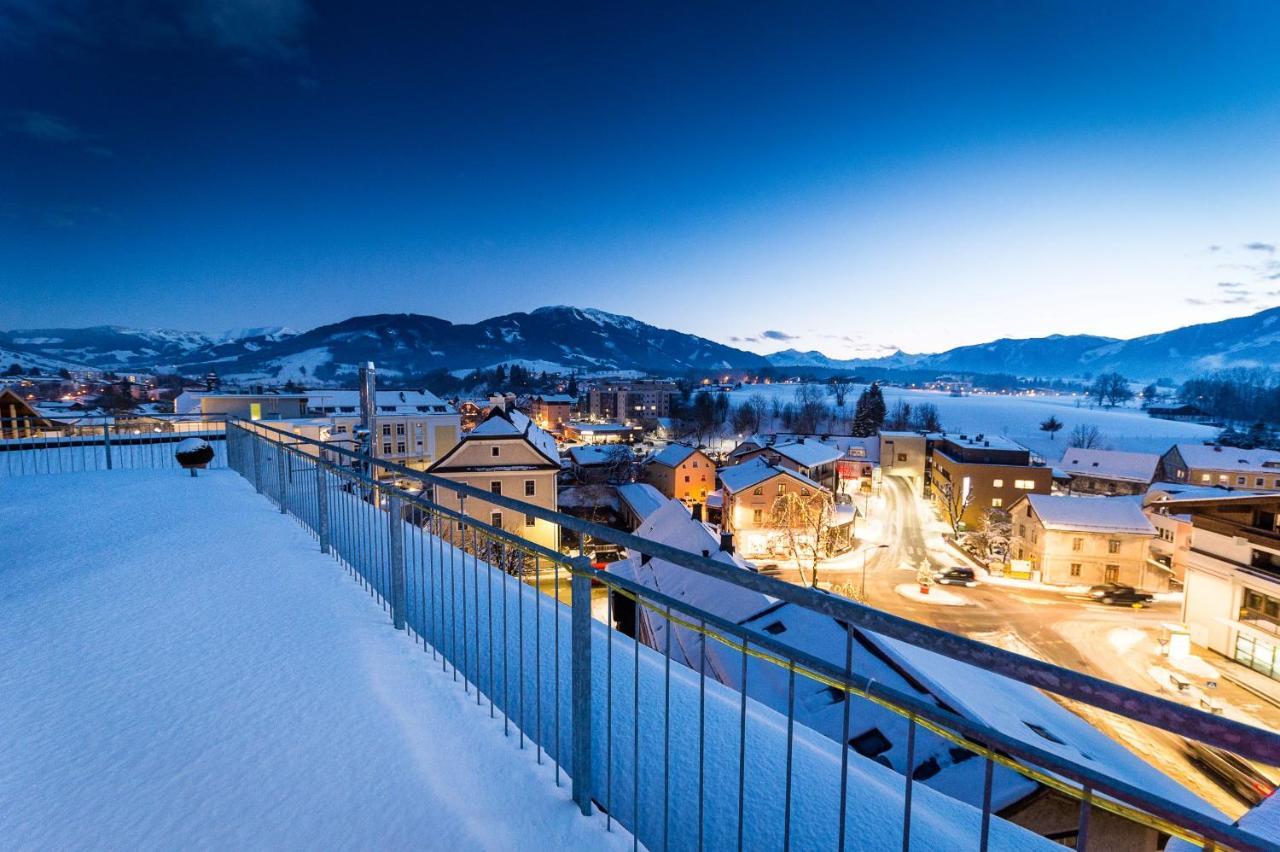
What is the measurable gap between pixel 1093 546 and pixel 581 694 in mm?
33145

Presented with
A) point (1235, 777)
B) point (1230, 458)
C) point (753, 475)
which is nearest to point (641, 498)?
point (753, 475)

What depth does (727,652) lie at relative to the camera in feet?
39.0

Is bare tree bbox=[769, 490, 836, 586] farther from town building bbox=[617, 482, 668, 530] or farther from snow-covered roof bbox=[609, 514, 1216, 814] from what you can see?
snow-covered roof bbox=[609, 514, 1216, 814]

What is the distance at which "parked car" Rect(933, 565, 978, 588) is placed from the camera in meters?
27.0

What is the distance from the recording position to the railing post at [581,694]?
2539mm

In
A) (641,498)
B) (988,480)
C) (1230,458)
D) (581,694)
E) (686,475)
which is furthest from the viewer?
(686,475)

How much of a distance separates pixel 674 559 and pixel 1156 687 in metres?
23.5

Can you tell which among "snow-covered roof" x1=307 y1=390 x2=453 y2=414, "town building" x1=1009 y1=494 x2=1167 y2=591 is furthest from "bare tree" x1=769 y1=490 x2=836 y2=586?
"snow-covered roof" x1=307 y1=390 x2=453 y2=414

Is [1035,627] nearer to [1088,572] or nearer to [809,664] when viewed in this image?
[1088,572]

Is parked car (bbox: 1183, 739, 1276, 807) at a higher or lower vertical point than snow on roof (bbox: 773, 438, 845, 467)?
lower

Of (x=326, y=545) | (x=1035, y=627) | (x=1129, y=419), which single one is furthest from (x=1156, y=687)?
(x=1129, y=419)

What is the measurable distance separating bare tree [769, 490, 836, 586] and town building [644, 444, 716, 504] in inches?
389

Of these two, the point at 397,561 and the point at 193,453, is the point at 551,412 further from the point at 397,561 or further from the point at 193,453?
the point at 397,561

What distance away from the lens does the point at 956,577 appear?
89.8 ft
